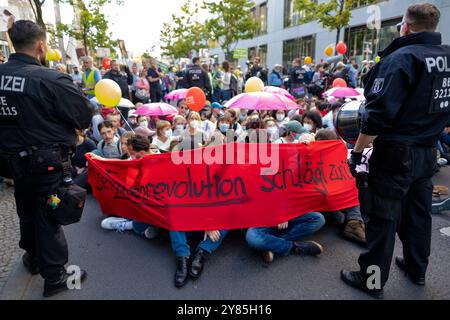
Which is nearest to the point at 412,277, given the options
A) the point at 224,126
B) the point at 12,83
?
the point at 12,83

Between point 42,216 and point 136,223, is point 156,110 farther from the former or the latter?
point 42,216

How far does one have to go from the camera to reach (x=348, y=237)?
3697mm

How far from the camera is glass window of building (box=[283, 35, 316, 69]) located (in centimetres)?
2361

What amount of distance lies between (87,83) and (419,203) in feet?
26.4

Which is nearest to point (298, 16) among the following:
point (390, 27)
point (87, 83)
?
point (390, 27)

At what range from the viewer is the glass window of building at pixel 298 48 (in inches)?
930

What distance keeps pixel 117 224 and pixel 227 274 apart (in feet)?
5.50

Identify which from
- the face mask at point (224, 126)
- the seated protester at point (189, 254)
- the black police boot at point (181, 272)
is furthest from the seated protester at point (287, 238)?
the face mask at point (224, 126)

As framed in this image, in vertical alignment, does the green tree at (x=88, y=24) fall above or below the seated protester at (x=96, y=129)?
above

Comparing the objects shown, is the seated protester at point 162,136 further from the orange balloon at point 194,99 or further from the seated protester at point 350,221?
the seated protester at point 350,221

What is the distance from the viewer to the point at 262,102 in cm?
591

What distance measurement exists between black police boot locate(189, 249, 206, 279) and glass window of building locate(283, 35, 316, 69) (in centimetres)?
2261

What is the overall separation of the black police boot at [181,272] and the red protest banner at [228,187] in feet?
1.02

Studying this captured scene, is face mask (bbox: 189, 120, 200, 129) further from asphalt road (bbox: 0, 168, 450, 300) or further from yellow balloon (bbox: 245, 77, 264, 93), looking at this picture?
asphalt road (bbox: 0, 168, 450, 300)
